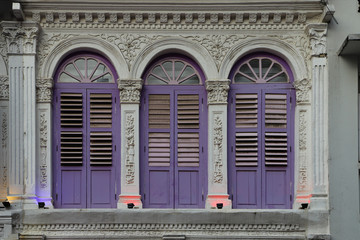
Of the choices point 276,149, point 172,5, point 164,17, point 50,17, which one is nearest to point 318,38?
point 276,149

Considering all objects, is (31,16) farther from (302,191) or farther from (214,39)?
(302,191)

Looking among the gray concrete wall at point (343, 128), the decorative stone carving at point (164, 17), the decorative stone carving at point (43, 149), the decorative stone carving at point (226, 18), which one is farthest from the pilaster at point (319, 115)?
the decorative stone carving at point (43, 149)

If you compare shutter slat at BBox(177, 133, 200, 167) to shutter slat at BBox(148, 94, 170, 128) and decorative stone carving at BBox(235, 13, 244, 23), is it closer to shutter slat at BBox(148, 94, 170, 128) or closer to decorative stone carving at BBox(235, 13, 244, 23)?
shutter slat at BBox(148, 94, 170, 128)

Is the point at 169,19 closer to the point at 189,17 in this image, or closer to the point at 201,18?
the point at 189,17

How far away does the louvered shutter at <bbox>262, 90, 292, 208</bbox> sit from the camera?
454 inches

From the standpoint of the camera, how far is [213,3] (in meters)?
11.5

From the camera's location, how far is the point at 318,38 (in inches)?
452

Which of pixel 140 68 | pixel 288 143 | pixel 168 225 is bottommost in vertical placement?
pixel 168 225

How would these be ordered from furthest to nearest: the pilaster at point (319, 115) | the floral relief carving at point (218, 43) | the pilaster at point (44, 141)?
the floral relief carving at point (218, 43)
the pilaster at point (44, 141)
the pilaster at point (319, 115)

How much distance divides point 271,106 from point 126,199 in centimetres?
302

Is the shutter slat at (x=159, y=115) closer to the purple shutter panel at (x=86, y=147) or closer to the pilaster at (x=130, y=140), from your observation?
the pilaster at (x=130, y=140)

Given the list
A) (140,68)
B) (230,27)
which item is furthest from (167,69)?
(230,27)

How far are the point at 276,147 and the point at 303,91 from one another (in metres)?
1.08

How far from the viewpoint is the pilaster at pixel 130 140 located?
11.4m
